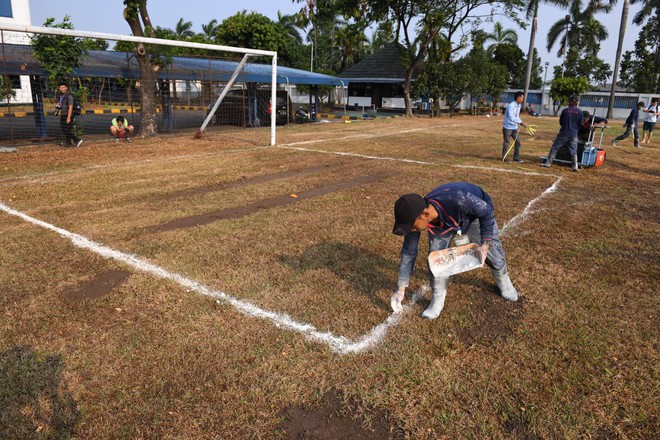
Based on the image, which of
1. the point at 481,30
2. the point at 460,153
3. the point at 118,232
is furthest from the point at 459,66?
the point at 118,232

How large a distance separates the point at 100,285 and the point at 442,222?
318cm

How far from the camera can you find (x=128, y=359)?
316 cm

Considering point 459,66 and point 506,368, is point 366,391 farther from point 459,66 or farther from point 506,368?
point 459,66

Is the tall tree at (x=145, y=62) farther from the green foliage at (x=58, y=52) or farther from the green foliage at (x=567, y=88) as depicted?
the green foliage at (x=567, y=88)

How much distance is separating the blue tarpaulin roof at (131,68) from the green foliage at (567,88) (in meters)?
27.9

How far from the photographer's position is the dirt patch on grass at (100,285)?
4.06 m

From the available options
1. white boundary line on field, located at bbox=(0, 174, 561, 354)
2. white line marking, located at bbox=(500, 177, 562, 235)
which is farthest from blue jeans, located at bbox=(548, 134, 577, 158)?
white boundary line on field, located at bbox=(0, 174, 561, 354)

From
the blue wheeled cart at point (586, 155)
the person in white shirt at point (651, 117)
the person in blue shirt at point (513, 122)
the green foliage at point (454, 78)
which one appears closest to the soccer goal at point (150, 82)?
the person in blue shirt at point (513, 122)

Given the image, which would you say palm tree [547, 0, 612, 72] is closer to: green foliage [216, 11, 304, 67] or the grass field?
green foliage [216, 11, 304, 67]

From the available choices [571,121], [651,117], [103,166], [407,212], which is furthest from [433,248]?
[651,117]

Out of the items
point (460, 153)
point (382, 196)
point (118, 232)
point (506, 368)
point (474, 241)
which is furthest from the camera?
point (460, 153)

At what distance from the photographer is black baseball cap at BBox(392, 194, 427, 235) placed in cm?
297

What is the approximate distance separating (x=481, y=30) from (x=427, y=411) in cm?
3844

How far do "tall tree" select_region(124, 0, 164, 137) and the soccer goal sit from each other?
0.03 meters
